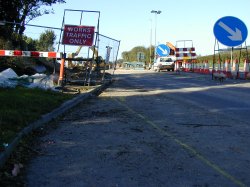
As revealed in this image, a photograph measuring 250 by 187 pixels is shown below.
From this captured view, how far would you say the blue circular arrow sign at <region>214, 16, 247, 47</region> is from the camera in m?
26.4

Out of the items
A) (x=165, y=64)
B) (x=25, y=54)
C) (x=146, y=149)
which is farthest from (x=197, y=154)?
(x=165, y=64)

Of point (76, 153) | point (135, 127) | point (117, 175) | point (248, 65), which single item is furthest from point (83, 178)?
point (248, 65)

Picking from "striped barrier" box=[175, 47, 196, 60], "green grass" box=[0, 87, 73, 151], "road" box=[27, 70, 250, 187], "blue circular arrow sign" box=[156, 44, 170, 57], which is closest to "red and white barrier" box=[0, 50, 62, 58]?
"green grass" box=[0, 87, 73, 151]

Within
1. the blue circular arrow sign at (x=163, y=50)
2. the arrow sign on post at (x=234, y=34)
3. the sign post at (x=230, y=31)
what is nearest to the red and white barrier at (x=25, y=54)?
the sign post at (x=230, y=31)

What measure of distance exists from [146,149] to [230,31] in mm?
21434

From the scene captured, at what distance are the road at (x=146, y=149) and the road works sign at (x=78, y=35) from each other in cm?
622

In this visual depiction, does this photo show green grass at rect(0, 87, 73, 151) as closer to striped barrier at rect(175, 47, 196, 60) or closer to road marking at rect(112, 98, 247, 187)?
road marking at rect(112, 98, 247, 187)

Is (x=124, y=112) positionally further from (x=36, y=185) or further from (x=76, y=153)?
(x=36, y=185)

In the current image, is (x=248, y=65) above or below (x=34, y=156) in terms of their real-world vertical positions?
above

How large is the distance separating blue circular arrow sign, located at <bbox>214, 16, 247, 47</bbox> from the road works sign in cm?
1157

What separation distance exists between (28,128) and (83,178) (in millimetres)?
2542

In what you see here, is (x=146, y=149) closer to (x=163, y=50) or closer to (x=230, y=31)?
(x=230, y=31)

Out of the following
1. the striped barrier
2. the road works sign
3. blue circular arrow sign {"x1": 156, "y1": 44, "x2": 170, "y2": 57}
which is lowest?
the road works sign

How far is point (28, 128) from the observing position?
7.52m
